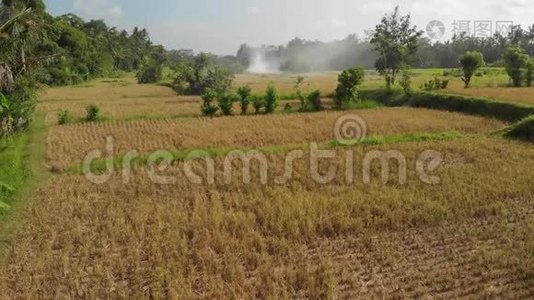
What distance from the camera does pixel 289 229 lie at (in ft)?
34.7

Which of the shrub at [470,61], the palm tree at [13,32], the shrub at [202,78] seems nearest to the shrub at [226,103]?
the shrub at [202,78]

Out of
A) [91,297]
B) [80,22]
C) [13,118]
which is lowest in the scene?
[91,297]

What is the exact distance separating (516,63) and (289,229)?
32083 millimetres

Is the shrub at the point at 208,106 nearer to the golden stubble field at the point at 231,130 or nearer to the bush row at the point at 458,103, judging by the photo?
the golden stubble field at the point at 231,130

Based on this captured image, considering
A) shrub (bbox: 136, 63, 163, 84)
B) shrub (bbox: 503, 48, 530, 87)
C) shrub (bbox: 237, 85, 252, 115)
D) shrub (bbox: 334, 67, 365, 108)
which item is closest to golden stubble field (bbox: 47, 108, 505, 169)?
shrub (bbox: 237, 85, 252, 115)

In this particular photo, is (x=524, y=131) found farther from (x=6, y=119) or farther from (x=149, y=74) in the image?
(x=149, y=74)

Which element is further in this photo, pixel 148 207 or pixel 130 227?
pixel 148 207

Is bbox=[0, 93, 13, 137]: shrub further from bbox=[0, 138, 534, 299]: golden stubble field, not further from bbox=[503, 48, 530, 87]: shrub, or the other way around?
bbox=[503, 48, 530, 87]: shrub

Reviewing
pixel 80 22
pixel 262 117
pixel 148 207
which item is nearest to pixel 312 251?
pixel 148 207

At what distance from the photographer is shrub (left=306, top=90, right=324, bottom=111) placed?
106ft

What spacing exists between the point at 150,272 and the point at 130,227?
7.72 feet

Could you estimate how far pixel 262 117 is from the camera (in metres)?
28.3

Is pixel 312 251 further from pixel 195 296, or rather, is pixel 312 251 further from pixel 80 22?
pixel 80 22

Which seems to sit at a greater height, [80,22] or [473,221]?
[80,22]
